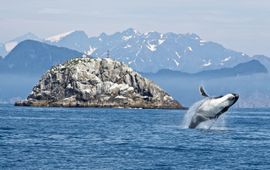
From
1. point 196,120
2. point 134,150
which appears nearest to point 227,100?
point 196,120

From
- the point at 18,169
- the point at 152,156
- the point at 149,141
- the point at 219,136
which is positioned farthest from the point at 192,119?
the point at 18,169

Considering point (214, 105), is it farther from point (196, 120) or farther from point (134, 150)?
point (134, 150)

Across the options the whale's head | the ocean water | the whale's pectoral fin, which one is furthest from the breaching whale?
the ocean water

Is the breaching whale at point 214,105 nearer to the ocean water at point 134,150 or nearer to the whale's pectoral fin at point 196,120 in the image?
the whale's pectoral fin at point 196,120

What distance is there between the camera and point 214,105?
305 ft

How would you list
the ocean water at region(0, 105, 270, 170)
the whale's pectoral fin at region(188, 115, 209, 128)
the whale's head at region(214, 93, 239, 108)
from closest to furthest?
the ocean water at region(0, 105, 270, 170)
the whale's head at region(214, 93, 239, 108)
the whale's pectoral fin at region(188, 115, 209, 128)

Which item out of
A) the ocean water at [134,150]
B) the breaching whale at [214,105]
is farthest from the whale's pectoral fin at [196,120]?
the ocean water at [134,150]

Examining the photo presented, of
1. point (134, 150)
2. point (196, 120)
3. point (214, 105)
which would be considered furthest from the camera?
point (196, 120)

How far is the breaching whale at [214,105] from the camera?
92000mm

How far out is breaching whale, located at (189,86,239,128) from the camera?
92000mm

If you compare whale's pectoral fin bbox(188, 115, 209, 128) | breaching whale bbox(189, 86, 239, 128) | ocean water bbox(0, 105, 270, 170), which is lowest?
ocean water bbox(0, 105, 270, 170)

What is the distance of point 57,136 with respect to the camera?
333 ft

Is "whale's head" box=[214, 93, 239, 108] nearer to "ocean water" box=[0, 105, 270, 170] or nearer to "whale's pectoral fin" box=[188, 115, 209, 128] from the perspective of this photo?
"ocean water" box=[0, 105, 270, 170]

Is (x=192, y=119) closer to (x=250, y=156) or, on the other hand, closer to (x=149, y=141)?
(x=149, y=141)
